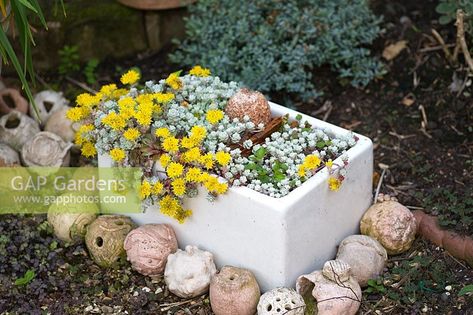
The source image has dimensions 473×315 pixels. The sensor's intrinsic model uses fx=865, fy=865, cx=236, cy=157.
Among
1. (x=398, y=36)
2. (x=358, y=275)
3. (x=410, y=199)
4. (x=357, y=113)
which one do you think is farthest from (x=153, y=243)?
(x=398, y=36)

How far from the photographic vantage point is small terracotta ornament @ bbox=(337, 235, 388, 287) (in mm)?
3099

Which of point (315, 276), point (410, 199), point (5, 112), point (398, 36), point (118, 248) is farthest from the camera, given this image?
point (398, 36)

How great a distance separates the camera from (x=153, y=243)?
316cm

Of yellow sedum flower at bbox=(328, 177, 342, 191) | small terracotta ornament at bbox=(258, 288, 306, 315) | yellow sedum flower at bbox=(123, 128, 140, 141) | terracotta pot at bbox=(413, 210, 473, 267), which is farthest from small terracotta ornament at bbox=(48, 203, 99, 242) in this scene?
terracotta pot at bbox=(413, 210, 473, 267)

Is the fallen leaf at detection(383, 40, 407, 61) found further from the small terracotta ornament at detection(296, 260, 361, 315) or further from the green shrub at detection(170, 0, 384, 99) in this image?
the small terracotta ornament at detection(296, 260, 361, 315)

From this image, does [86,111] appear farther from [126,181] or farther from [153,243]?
[153,243]

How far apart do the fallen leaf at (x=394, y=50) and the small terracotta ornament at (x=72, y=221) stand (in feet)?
5.66

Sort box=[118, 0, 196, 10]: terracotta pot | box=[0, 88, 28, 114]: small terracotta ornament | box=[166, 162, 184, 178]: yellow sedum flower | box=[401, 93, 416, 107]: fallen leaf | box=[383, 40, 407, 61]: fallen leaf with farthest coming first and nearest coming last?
box=[118, 0, 196, 10]: terracotta pot → box=[383, 40, 407, 61]: fallen leaf → box=[401, 93, 416, 107]: fallen leaf → box=[0, 88, 28, 114]: small terracotta ornament → box=[166, 162, 184, 178]: yellow sedum flower

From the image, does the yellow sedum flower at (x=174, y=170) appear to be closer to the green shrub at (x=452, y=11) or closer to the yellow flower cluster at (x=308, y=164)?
the yellow flower cluster at (x=308, y=164)

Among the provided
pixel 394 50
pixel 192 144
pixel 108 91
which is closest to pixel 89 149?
pixel 108 91

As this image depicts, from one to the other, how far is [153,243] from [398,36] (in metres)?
1.86

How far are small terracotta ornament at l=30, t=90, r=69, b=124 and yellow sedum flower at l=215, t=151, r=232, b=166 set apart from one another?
48.0 inches

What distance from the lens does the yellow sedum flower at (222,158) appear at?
2.98 metres

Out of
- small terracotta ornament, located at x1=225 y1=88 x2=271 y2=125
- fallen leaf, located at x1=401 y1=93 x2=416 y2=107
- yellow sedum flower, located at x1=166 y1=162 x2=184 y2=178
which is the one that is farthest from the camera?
fallen leaf, located at x1=401 y1=93 x2=416 y2=107
